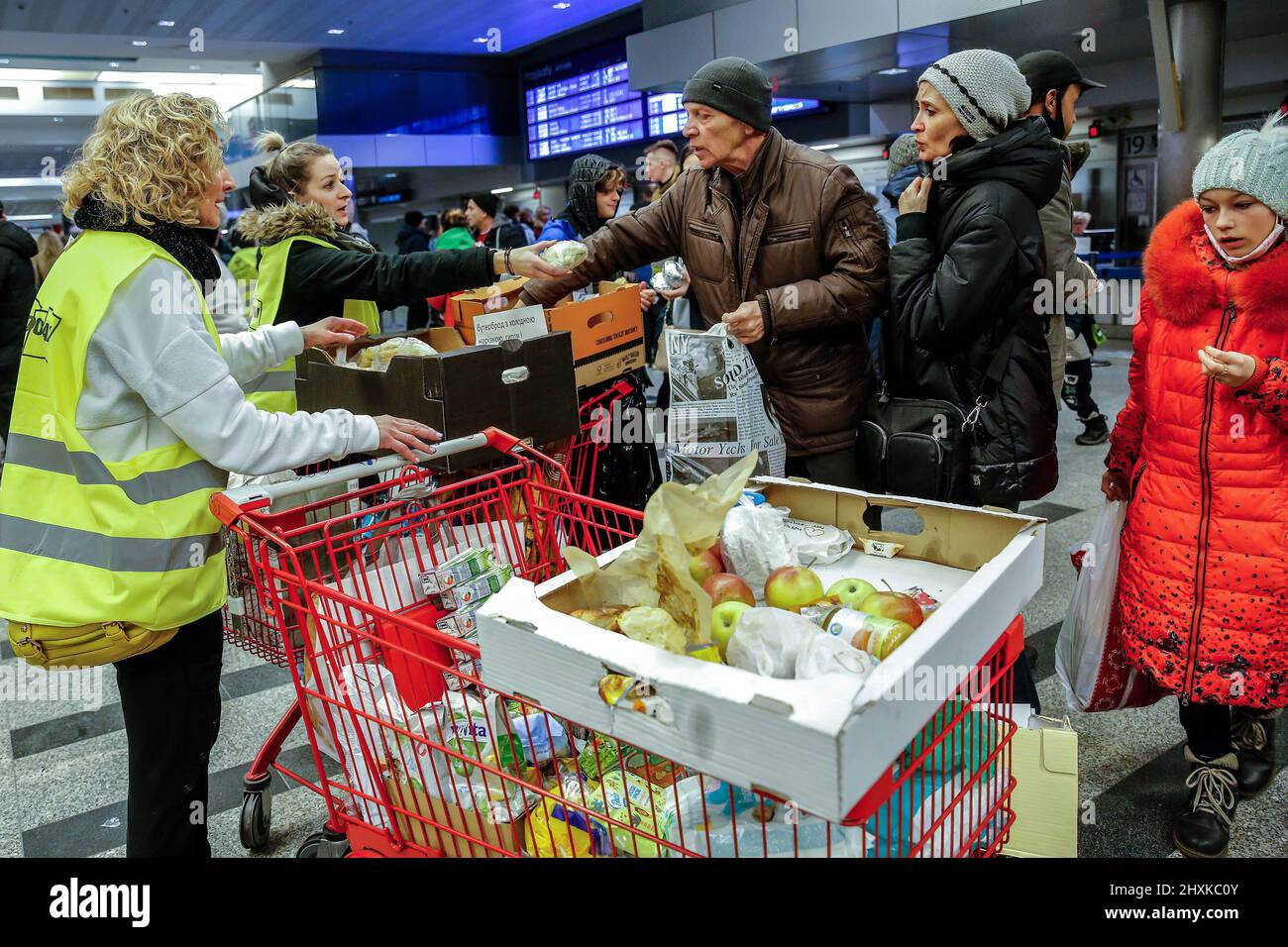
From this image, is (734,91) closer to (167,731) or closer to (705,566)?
(705,566)

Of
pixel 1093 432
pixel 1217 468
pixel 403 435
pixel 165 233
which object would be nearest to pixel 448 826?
pixel 403 435

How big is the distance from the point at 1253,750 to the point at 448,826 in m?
1.88

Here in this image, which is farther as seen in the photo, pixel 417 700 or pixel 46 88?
pixel 46 88

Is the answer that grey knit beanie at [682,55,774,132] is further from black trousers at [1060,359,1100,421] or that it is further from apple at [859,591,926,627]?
black trousers at [1060,359,1100,421]

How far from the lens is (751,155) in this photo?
239 centimetres

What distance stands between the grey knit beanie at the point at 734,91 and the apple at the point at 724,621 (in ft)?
4.55

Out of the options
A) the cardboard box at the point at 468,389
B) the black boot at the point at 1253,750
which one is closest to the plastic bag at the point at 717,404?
the cardboard box at the point at 468,389

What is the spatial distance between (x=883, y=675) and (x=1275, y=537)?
135cm

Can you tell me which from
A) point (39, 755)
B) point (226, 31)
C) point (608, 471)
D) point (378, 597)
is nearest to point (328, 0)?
point (226, 31)

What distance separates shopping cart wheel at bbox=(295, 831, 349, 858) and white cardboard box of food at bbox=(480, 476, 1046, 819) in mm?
1029

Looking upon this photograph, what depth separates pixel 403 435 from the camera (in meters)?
1.87

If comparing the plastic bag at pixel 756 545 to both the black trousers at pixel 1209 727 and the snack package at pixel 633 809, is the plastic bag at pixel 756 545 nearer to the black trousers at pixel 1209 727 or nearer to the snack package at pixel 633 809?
the snack package at pixel 633 809

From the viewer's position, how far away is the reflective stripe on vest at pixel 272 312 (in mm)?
2694
